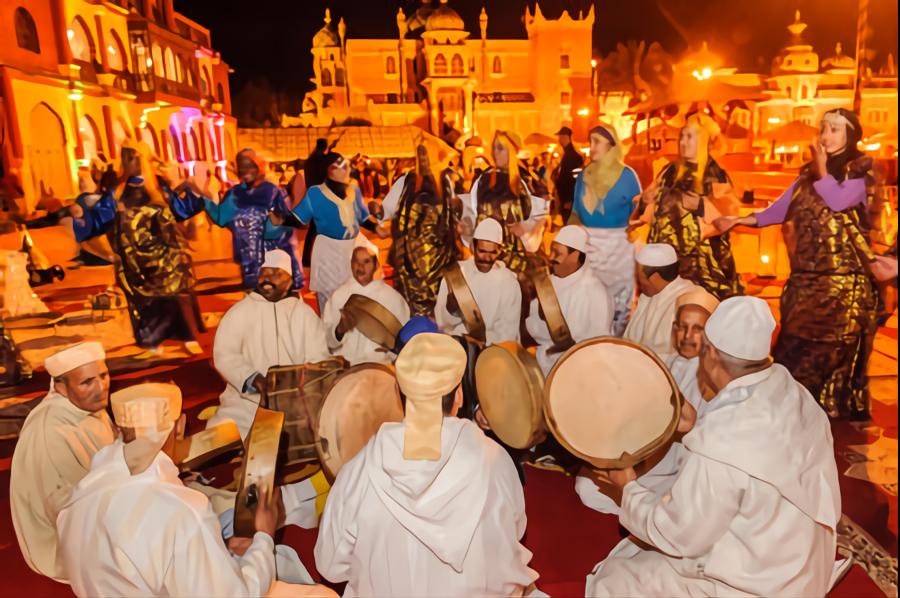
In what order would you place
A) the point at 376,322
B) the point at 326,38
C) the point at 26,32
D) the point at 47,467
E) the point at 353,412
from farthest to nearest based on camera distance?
1. the point at 326,38
2. the point at 26,32
3. the point at 376,322
4. the point at 353,412
5. the point at 47,467

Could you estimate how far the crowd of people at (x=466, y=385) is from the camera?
183cm

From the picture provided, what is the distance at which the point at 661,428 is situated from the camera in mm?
2549

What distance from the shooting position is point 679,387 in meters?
3.05

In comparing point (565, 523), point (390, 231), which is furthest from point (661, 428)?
point (390, 231)

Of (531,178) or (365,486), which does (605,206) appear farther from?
(365,486)

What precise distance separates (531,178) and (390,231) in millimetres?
1406

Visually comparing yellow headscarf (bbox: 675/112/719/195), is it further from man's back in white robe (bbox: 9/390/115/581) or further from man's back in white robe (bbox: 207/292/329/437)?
man's back in white robe (bbox: 9/390/115/581)

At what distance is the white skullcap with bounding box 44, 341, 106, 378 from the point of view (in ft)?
8.15

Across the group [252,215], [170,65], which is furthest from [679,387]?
[170,65]

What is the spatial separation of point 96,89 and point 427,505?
1028 cm

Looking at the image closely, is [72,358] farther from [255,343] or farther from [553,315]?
Result: [553,315]

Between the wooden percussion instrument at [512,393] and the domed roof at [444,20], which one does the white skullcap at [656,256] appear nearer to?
the wooden percussion instrument at [512,393]

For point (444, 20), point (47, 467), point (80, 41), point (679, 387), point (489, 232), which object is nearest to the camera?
point (47, 467)

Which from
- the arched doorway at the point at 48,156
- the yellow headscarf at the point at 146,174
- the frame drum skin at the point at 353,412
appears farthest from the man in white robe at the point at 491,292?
the arched doorway at the point at 48,156
